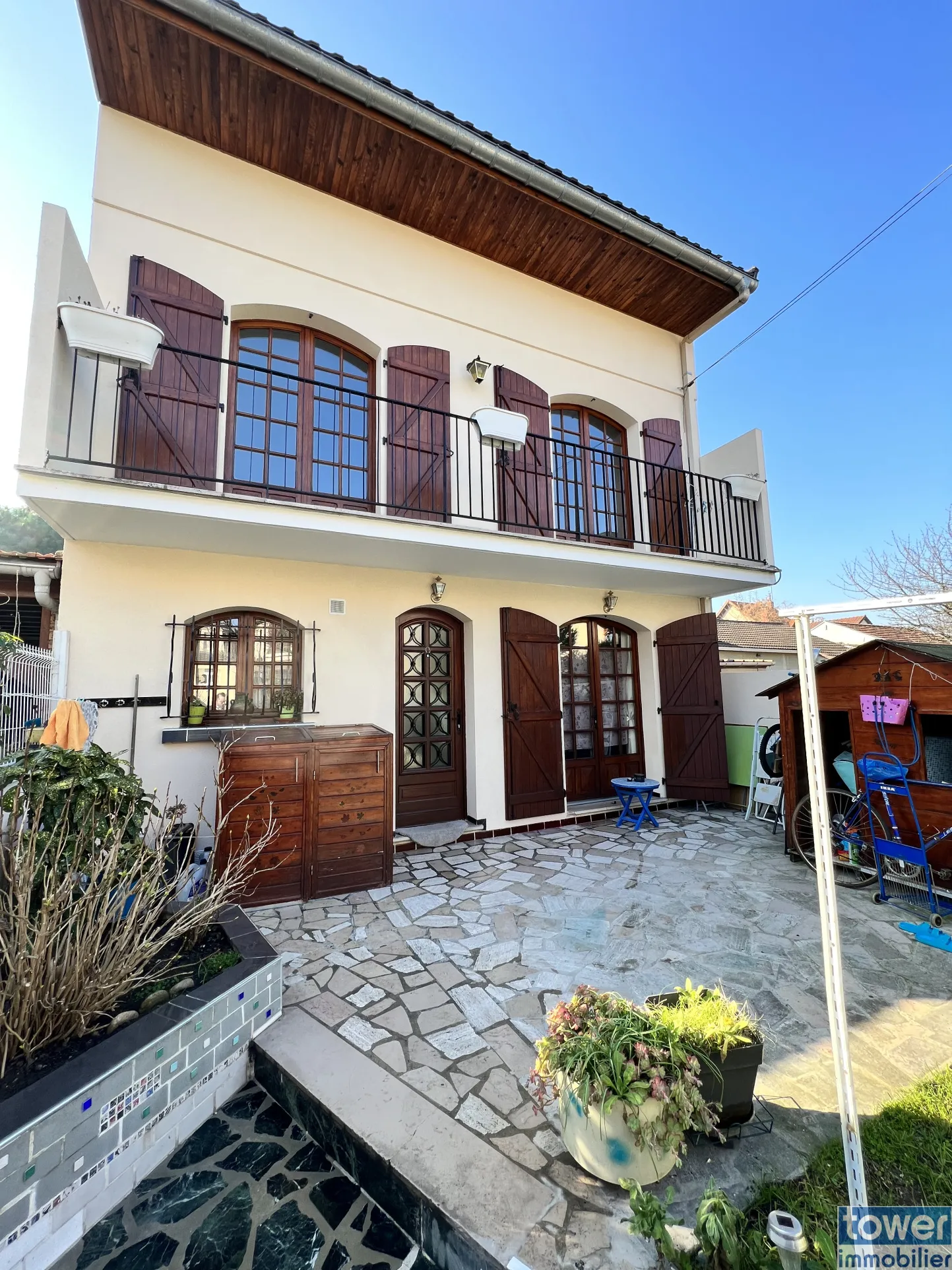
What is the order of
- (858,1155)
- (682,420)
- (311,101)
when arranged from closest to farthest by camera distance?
1. (858,1155)
2. (311,101)
3. (682,420)

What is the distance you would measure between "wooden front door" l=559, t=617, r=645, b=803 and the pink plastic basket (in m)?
2.98

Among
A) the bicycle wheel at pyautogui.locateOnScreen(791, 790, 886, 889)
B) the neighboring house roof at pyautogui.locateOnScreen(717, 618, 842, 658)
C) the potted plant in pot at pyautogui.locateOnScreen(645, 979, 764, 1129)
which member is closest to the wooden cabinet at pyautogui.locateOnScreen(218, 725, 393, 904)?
the potted plant in pot at pyautogui.locateOnScreen(645, 979, 764, 1129)

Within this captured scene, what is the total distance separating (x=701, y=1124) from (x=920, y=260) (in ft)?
32.0

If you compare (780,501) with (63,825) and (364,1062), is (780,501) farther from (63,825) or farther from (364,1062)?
(63,825)

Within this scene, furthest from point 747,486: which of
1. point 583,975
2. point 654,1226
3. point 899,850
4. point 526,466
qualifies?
point 654,1226

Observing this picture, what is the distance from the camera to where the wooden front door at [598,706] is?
662 cm

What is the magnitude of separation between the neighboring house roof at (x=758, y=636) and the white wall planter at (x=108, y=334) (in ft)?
37.9

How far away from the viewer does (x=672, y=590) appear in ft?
22.8

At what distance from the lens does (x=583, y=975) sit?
2.88 m

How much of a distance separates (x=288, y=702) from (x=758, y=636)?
1341 cm

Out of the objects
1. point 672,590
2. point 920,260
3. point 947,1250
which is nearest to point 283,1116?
point 947,1250

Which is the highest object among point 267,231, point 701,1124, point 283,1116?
point 267,231

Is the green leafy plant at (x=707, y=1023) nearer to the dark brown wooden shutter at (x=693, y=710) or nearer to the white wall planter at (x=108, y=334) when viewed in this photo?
the white wall planter at (x=108, y=334)

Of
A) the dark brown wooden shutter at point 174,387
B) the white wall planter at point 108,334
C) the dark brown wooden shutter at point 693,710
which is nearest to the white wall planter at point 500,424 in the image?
the dark brown wooden shutter at point 174,387
